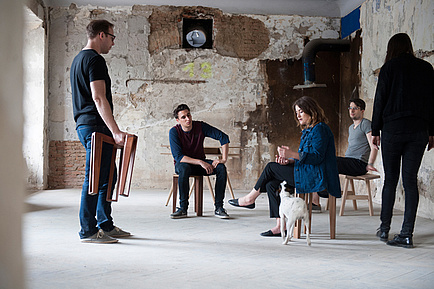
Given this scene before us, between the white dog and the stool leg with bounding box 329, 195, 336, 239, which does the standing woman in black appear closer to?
the stool leg with bounding box 329, 195, 336, 239

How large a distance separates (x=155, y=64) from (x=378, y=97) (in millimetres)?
4615

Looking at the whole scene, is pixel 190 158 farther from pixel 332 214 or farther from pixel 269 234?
pixel 332 214

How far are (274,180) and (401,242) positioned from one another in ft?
3.61

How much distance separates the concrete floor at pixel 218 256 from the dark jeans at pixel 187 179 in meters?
0.20

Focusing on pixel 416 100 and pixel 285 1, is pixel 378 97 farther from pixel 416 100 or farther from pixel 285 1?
pixel 285 1

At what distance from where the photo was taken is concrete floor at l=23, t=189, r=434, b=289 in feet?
8.33

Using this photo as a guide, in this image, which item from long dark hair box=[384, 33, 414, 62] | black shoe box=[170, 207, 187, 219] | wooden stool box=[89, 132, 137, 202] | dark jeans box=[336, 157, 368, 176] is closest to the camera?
wooden stool box=[89, 132, 137, 202]

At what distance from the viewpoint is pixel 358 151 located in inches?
196

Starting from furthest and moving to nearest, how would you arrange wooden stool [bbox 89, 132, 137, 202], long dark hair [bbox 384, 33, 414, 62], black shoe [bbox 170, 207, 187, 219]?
black shoe [bbox 170, 207, 187, 219] < long dark hair [bbox 384, 33, 414, 62] < wooden stool [bbox 89, 132, 137, 202]

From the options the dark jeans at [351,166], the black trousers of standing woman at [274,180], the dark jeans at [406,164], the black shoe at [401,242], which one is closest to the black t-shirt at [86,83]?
the black trousers of standing woman at [274,180]

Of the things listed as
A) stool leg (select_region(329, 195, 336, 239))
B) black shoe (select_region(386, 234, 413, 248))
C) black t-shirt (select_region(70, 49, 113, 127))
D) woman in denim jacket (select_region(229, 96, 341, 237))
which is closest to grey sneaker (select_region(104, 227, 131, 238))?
black t-shirt (select_region(70, 49, 113, 127))

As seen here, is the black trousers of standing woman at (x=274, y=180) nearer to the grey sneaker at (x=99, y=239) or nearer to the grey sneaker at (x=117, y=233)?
the grey sneaker at (x=117, y=233)

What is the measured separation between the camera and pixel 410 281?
2574 millimetres

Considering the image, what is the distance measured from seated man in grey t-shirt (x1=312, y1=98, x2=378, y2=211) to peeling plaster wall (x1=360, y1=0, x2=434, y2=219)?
0.70 m
